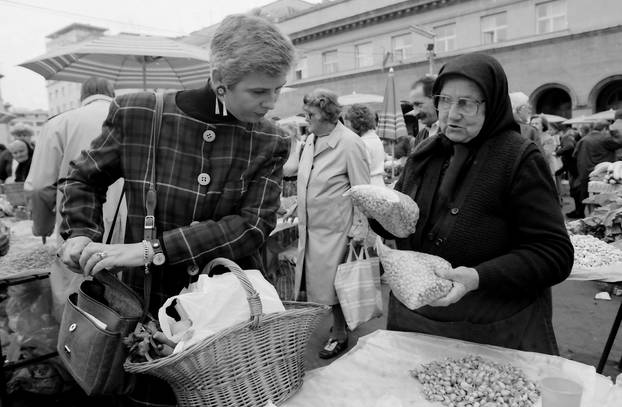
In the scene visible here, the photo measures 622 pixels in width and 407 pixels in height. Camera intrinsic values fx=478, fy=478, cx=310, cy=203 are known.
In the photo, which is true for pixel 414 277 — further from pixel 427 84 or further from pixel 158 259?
pixel 427 84

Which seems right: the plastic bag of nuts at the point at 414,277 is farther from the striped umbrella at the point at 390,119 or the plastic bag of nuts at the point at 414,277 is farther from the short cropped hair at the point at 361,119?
the striped umbrella at the point at 390,119

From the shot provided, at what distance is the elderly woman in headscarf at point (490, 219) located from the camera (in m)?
1.30

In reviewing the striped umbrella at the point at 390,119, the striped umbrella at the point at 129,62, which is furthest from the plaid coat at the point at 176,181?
the striped umbrella at the point at 390,119

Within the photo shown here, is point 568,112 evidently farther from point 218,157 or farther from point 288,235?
point 218,157

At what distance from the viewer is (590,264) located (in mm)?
2551

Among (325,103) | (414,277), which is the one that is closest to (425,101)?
(325,103)

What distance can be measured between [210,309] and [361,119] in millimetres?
3427

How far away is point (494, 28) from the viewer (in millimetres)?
18578

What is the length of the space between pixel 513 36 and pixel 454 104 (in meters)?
18.9

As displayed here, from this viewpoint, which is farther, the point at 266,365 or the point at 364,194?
the point at 364,194

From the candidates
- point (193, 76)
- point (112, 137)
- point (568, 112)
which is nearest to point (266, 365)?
point (112, 137)

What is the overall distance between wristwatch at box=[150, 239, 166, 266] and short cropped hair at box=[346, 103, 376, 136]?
10.7 feet

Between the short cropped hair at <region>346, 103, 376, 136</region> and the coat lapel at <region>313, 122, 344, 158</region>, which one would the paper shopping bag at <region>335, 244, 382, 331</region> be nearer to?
the coat lapel at <region>313, 122, 344, 158</region>

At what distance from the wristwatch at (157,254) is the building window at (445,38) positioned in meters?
20.6
